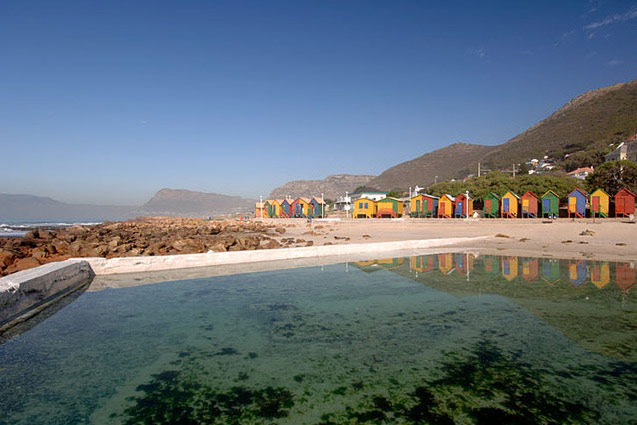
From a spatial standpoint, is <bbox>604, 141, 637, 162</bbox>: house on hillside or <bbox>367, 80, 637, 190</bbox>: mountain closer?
<bbox>604, 141, 637, 162</bbox>: house on hillside

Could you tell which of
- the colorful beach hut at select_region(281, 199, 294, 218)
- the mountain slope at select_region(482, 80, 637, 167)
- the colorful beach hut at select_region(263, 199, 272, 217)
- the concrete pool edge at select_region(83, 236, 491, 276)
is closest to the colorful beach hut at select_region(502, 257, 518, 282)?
the concrete pool edge at select_region(83, 236, 491, 276)

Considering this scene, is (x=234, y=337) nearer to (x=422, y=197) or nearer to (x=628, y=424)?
(x=628, y=424)

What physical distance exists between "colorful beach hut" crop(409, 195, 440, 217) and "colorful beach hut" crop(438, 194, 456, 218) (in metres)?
0.93

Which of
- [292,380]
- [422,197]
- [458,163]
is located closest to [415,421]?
[292,380]

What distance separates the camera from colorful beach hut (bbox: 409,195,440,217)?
35.9 metres

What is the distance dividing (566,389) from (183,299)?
276 inches

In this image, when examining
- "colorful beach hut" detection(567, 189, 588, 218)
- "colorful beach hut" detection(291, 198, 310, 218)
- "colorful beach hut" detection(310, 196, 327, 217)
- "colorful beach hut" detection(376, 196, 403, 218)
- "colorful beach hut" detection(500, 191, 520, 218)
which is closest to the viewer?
"colorful beach hut" detection(567, 189, 588, 218)

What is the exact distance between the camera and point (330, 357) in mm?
4609

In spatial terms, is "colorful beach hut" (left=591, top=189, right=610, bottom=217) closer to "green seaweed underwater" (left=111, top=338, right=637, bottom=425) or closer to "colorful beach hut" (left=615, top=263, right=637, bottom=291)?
"colorful beach hut" (left=615, top=263, right=637, bottom=291)

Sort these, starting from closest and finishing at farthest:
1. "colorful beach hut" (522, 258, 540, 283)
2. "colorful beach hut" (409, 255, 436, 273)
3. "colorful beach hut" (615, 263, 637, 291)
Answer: "colorful beach hut" (615, 263, 637, 291)
"colorful beach hut" (522, 258, 540, 283)
"colorful beach hut" (409, 255, 436, 273)

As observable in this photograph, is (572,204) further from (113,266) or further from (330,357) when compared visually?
(113,266)

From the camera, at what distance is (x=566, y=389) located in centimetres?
368

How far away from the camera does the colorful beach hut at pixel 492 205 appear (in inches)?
1249

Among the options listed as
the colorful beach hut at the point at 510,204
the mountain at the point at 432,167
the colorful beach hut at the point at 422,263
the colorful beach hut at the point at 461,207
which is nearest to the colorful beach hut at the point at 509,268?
the colorful beach hut at the point at 422,263
